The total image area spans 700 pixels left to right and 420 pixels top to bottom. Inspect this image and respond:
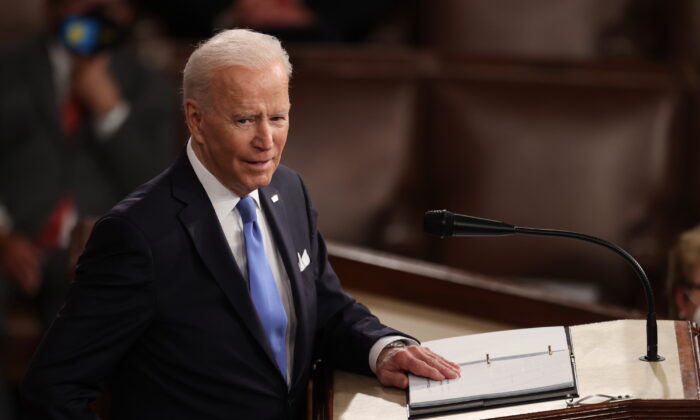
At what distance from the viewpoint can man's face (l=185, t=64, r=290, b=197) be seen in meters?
0.84

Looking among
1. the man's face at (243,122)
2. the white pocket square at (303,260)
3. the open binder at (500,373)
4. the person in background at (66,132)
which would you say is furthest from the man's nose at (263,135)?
the person in background at (66,132)

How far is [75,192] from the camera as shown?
6.46 ft

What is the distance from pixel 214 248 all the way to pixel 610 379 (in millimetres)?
342

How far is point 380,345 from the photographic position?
0.96m

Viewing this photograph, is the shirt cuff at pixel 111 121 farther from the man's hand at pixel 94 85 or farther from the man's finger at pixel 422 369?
the man's finger at pixel 422 369

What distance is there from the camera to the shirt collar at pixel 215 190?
0.90 meters

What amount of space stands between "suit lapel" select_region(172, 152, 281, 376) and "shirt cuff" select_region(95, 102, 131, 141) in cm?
116

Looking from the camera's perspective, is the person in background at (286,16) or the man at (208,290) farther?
the person in background at (286,16)

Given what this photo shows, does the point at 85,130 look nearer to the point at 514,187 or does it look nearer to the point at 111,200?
the point at 111,200

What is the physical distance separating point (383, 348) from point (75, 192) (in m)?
1.15

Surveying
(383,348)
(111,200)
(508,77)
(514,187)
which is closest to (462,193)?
(514,187)

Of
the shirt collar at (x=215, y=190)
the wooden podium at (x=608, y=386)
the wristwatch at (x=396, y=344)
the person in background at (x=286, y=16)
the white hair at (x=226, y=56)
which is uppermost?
the person in background at (x=286, y=16)

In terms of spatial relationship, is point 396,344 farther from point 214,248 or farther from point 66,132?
point 66,132

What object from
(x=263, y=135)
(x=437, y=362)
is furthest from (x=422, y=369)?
(x=263, y=135)
